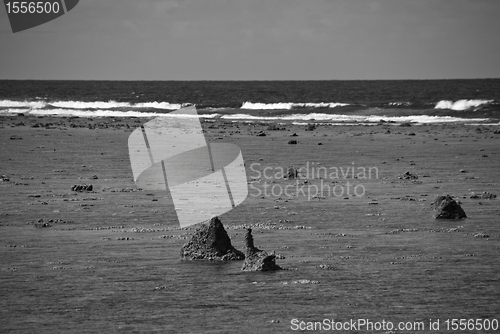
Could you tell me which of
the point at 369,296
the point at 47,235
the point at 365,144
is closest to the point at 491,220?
the point at 369,296

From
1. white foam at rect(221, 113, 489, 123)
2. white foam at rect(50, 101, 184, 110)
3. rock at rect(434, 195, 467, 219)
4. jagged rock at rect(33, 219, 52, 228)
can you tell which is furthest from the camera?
white foam at rect(50, 101, 184, 110)

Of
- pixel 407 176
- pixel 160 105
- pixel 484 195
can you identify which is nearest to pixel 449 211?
pixel 484 195

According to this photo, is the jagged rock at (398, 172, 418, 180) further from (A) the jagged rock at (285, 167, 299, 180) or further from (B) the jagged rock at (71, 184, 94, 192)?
(B) the jagged rock at (71, 184, 94, 192)

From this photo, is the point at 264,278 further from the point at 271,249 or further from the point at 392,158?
the point at 392,158

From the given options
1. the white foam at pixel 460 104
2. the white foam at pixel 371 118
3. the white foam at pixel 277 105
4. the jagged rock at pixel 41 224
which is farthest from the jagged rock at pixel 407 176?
the white foam at pixel 277 105

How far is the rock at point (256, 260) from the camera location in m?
12.9

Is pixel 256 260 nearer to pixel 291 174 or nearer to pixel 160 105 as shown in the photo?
pixel 291 174

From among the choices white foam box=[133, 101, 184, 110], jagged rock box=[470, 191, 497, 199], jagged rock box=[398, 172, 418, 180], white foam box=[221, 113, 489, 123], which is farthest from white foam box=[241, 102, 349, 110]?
jagged rock box=[470, 191, 497, 199]

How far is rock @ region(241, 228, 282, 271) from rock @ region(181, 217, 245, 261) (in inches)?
28.9

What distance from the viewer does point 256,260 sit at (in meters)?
13.0

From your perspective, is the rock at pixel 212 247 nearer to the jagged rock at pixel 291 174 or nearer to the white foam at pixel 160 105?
the jagged rock at pixel 291 174

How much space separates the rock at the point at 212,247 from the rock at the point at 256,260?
2.41 feet

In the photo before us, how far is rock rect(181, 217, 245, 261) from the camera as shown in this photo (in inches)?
539

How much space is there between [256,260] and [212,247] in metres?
1.12
